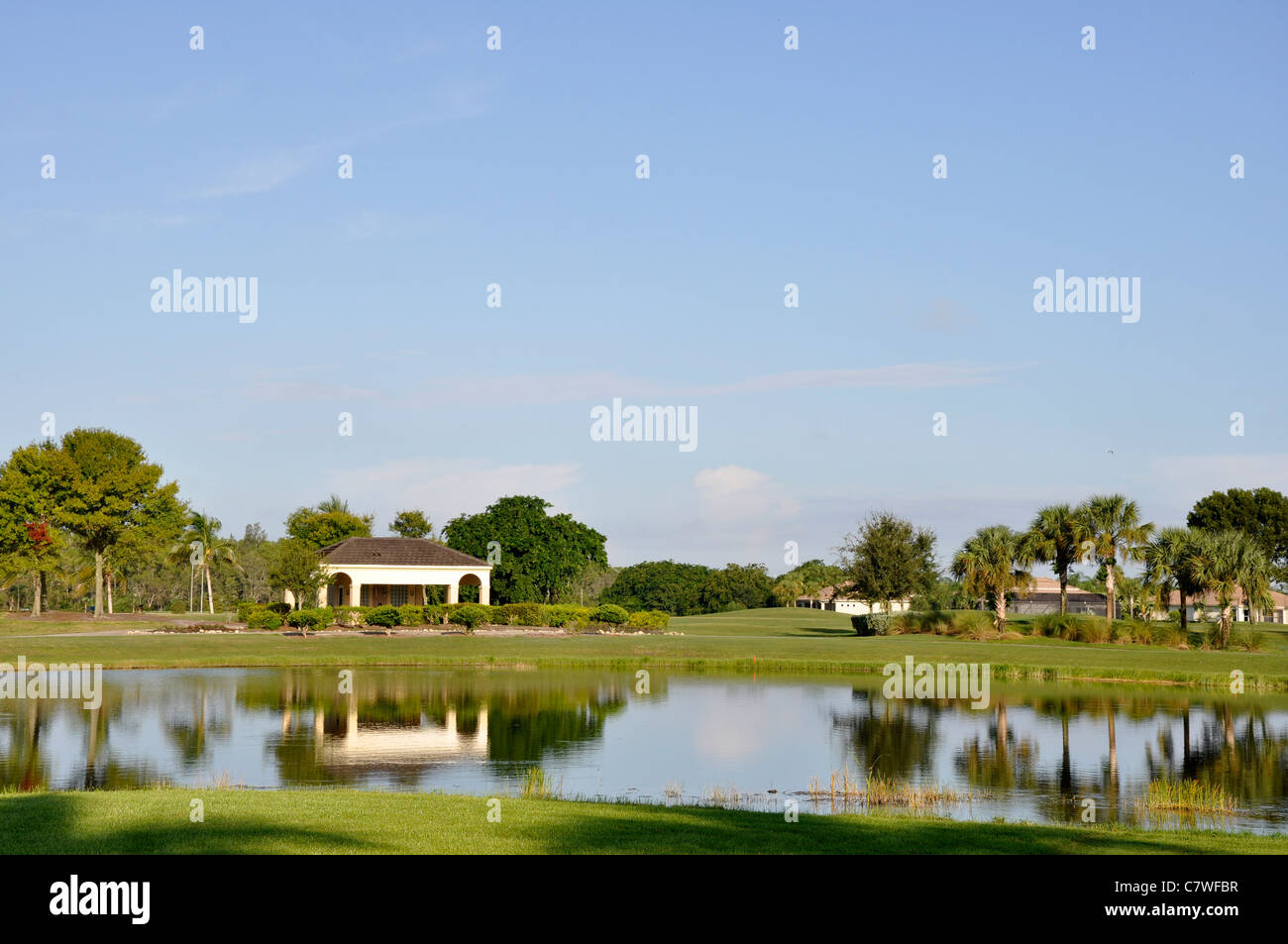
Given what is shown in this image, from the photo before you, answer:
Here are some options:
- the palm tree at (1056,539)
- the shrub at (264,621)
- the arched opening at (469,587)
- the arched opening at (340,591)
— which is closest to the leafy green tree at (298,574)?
the shrub at (264,621)

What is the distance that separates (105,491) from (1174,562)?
69953 mm

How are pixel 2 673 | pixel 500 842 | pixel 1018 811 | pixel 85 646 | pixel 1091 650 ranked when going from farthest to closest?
pixel 1091 650 < pixel 85 646 < pixel 2 673 < pixel 1018 811 < pixel 500 842

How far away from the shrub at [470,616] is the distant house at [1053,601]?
82.4m

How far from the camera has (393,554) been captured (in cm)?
7894

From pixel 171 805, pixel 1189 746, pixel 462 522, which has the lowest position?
pixel 1189 746

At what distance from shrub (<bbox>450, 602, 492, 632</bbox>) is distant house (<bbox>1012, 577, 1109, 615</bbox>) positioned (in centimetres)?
8242

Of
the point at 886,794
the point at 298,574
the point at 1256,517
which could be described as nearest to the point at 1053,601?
the point at 1256,517

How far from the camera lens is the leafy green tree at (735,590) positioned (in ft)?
435
